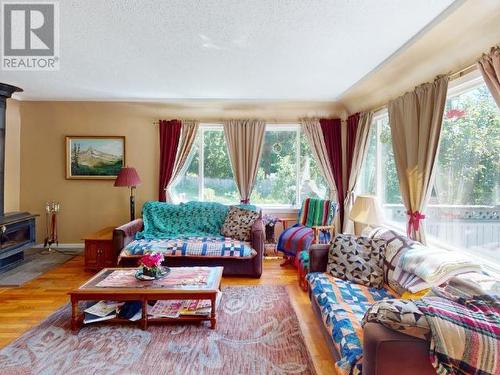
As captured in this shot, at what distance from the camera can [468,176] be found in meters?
2.57

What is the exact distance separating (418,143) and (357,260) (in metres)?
1.27

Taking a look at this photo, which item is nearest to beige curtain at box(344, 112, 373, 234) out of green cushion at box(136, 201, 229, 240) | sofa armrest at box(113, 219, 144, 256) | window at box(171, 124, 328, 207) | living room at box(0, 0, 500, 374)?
living room at box(0, 0, 500, 374)

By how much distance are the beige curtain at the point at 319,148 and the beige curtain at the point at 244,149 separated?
2.43ft

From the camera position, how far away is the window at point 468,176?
2.34 meters

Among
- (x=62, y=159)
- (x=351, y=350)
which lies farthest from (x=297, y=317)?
(x=62, y=159)

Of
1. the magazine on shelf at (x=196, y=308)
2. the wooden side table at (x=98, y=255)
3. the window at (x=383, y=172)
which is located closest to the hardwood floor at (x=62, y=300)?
the wooden side table at (x=98, y=255)

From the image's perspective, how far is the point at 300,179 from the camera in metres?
5.12

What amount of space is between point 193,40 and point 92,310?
255cm

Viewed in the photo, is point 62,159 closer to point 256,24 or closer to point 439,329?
point 256,24

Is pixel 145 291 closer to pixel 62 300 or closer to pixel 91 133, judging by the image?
pixel 62 300

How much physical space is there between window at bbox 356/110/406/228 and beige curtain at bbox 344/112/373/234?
77 mm

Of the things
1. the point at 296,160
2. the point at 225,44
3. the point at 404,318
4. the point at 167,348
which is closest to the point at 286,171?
the point at 296,160

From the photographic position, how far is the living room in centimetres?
206

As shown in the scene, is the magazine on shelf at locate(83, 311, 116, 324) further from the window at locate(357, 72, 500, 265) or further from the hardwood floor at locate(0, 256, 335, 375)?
the window at locate(357, 72, 500, 265)
